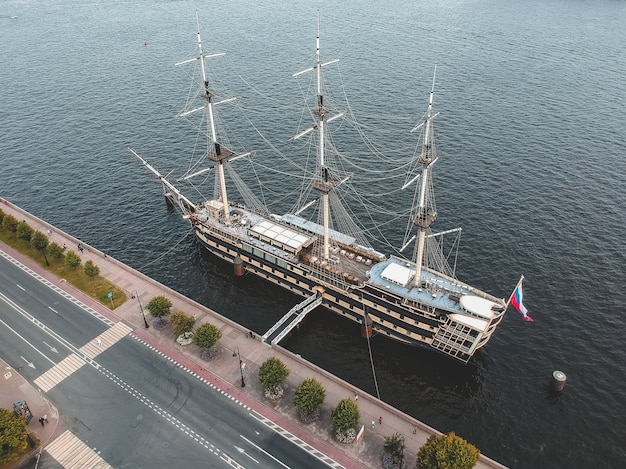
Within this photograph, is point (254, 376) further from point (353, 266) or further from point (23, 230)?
point (23, 230)

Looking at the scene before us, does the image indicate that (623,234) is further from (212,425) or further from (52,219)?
(52,219)

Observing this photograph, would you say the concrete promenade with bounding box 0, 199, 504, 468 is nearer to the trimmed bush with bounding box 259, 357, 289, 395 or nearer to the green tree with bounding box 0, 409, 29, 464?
the trimmed bush with bounding box 259, 357, 289, 395

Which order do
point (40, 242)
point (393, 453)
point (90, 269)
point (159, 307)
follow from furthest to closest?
point (40, 242), point (90, 269), point (159, 307), point (393, 453)

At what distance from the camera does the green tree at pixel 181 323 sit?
262 ft

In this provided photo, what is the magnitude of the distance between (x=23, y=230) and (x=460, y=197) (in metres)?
98.9

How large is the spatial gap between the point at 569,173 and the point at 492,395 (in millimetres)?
75717

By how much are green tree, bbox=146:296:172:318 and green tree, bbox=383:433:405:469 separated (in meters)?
42.3

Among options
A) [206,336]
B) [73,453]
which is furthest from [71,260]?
[73,453]

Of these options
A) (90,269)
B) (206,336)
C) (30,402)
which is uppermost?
(206,336)

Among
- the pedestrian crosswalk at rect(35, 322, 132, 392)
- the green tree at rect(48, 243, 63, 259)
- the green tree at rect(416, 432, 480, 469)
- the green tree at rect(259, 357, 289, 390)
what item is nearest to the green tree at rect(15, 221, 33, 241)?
the green tree at rect(48, 243, 63, 259)

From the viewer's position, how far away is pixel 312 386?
67812 millimetres

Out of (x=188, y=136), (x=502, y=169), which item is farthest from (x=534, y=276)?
(x=188, y=136)

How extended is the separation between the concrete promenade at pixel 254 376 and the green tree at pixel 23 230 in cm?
648

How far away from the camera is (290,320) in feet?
286
